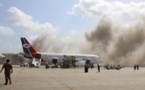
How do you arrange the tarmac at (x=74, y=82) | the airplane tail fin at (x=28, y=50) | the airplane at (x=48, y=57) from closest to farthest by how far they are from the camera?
the tarmac at (x=74, y=82), the airplane at (x=48, y=57), the airplane tail fin at (x=28, y=50)

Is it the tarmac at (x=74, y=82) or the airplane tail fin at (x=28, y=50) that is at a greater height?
the airplane tail fin at (x=28, y=50)

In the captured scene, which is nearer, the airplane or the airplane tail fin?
the airplane

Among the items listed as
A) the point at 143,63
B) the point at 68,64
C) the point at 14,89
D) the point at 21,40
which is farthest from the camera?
the point at 143,63

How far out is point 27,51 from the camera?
3597 inches

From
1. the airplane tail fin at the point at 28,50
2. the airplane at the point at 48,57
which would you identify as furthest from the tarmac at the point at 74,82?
the airplane tail fin at the point at 28,50

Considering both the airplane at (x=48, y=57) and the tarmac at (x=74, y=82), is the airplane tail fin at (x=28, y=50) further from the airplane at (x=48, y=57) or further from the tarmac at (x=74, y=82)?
the tarmac at (x=74, y=82)

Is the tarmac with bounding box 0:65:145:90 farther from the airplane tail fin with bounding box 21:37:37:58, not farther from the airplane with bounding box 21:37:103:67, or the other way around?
the airplane tail fin with bounding box 21:37:37:58

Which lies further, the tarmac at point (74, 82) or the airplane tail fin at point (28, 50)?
the airplane tail fin at point (28, 50)

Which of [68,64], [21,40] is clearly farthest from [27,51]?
[68,64]

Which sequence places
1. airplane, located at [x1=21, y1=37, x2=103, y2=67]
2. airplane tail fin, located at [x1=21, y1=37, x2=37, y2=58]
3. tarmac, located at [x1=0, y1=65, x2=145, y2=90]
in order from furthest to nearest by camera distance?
1. airplane tail fin, located at [x1=21, y1=37, x2=37, y2=58]
2. airplane, located at [x1=21, y1=37, x2=103, y2=67]
3. tarmac, located at [x1=0, y1=65, x2=145, y2=90]

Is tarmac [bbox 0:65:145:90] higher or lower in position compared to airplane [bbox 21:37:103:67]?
lower

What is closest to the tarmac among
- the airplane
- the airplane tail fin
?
the airplane

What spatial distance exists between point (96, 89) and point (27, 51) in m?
76.3

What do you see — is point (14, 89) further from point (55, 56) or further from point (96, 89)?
point (55, 56)
